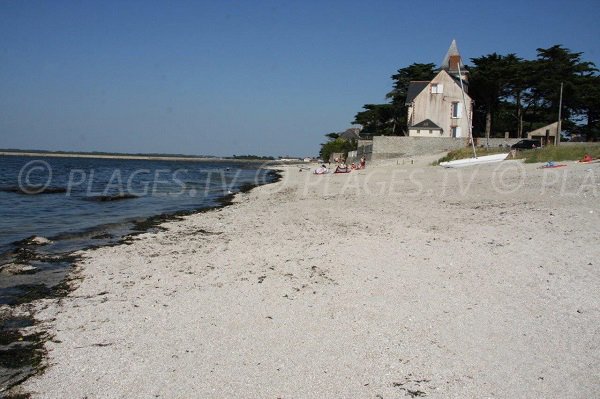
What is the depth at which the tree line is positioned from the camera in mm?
54500

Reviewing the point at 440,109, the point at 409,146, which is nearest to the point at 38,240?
the point at 409,146

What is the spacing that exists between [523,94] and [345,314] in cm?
6172

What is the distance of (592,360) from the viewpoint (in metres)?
5.08

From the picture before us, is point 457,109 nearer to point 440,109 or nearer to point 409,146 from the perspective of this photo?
point 440,109

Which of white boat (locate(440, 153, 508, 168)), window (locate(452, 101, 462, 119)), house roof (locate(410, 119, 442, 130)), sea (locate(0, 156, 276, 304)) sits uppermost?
window (locate(452, 101, 462, 119))

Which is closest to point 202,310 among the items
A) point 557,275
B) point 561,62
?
point 557,275

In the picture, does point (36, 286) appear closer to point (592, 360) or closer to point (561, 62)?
point (592, 360)

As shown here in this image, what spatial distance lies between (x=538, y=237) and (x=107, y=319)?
27.8 feet

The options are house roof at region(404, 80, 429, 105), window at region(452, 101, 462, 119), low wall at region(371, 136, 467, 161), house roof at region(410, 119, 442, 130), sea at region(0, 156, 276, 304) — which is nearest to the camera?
sea at region(0, 156, 276, 304)

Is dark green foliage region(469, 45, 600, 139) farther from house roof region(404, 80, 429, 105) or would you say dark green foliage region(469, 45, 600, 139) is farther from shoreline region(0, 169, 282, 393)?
shoreline region(0, 169, 282, 393)

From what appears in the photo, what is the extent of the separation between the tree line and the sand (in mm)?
46163

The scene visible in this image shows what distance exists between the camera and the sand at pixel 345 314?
16.0 feet

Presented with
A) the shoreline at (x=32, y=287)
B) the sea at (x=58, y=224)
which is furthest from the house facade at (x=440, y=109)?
the shoreline at (x=32, y=287)

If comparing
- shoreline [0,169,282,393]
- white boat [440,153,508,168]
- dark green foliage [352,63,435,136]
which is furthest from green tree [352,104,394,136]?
shoreline [0,169,282,393]
